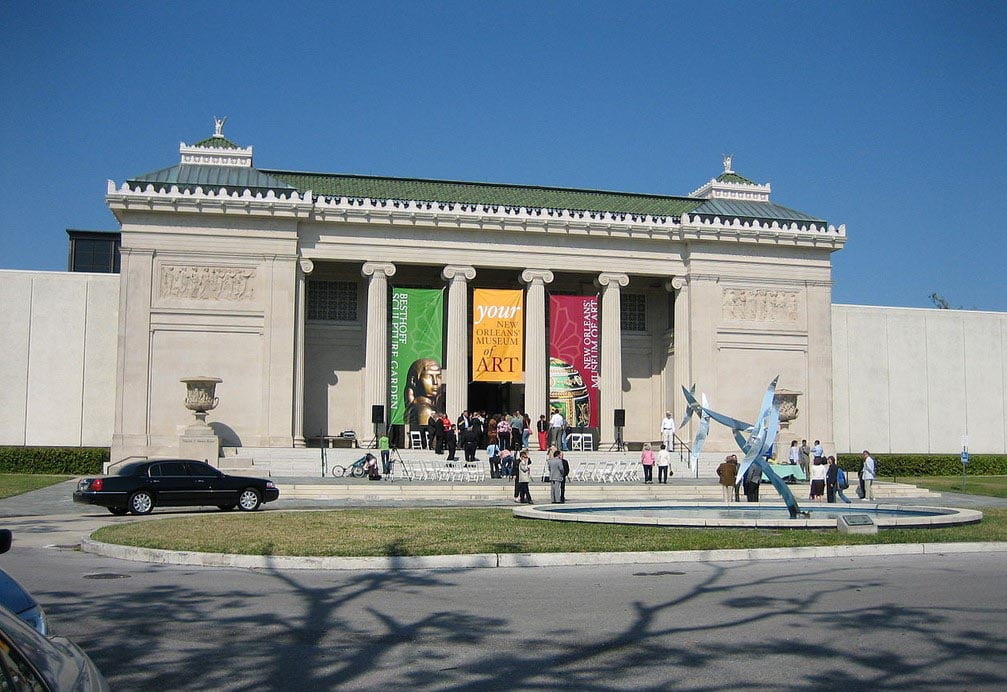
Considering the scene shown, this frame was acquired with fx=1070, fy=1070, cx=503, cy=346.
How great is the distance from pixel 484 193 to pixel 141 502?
3192 cm

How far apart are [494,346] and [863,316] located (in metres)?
21.2

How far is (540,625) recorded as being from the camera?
34.7 ft

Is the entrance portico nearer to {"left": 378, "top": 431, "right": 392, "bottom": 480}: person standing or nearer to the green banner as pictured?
the green banner

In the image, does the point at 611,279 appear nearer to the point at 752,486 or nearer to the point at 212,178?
the point at 212,178

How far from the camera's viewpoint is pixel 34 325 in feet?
161

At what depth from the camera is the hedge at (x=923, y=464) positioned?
47094 mm

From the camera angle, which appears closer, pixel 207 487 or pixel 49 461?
pixel 207 487

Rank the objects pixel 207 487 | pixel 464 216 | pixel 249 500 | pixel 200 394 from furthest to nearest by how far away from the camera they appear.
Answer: pixel 464 216
pixel 200 394
pixel 249 500
pixel 207 487

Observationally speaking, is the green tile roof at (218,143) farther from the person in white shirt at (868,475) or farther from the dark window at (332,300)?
the person in white shirt at (868,475)

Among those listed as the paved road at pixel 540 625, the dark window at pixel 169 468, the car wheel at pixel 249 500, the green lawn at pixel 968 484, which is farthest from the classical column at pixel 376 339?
the paved road at pixel 540 625

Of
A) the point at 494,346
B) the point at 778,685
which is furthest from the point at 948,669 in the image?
the point at 494,346

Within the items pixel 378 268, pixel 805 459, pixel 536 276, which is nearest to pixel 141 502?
pixel 805 459

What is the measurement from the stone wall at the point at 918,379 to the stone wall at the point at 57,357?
120 feet

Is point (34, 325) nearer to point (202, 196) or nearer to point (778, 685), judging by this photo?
point (202, 196)
